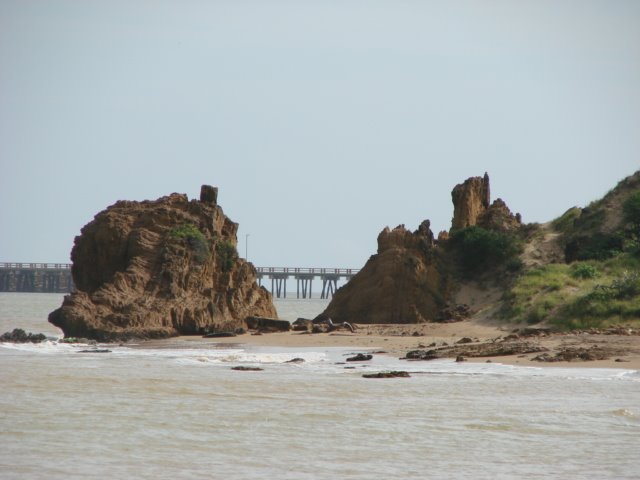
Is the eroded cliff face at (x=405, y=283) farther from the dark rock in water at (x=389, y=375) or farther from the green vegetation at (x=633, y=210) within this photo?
the dark rock in water at (x=389, y=375)

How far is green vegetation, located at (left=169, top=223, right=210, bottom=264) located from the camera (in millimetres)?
39688

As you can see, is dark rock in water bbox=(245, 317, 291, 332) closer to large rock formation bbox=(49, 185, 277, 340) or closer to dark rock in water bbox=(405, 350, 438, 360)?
large rock formation bbox=(49, 185, 277, 340)

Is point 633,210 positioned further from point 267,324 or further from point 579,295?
point 267,324

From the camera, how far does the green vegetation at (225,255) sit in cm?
4147

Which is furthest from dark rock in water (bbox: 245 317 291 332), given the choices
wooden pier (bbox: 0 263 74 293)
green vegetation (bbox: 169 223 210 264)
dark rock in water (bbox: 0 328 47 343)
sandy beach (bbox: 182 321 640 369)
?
wooden pier (bbox: 0 263 74 293)

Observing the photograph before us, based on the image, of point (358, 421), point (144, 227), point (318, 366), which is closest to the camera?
point (358, 421)

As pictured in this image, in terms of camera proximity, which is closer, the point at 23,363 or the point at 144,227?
the point at 23,363

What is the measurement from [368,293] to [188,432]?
26.6 meters

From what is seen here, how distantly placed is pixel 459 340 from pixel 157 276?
1147 cm

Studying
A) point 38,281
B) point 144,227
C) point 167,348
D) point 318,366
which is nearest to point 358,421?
point 318,366

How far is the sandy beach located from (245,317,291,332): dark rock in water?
3.36ft

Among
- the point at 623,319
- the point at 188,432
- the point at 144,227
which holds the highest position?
the point at 144,227

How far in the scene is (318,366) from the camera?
1068 inches

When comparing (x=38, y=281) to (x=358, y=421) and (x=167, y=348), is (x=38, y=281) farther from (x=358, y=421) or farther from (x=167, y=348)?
(x=358, y=421)
